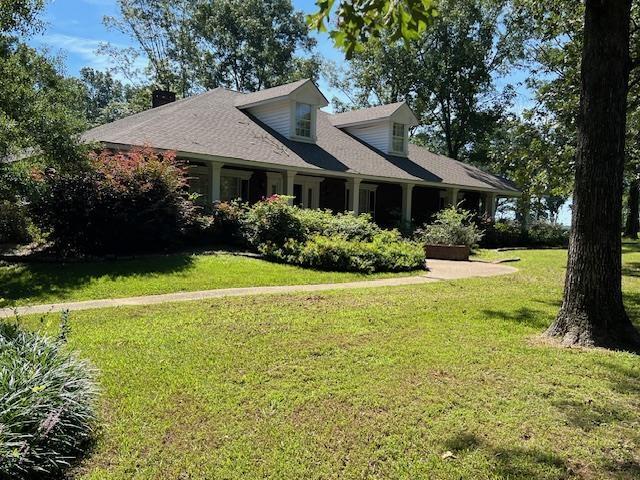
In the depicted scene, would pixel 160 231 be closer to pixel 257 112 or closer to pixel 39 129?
pixel 39 129

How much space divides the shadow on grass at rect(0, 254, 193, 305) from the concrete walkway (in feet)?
2.89

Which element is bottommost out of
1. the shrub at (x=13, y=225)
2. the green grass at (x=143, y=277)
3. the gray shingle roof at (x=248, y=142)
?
the green grass at (x=143, y=277)

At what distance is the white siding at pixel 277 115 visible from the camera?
65.9ft

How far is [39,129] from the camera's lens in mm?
11320

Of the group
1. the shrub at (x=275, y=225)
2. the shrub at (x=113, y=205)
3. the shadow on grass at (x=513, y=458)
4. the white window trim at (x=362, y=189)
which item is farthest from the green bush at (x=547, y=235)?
the shadow on grass at (x=513, y=458)

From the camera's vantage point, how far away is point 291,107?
1997 cm

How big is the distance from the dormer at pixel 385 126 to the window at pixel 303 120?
479 cm

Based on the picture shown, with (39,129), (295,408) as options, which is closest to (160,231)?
(39,129)

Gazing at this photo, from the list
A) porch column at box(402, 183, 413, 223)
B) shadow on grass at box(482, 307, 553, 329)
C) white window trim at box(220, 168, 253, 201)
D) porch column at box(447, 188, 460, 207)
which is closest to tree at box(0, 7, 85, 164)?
white window trim at box(220, 168, 253, 201)

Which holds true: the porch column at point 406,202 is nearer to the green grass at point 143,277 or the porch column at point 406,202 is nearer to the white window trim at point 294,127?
the white window trim at point 294,127

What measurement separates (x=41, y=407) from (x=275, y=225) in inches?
421

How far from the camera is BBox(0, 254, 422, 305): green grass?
8.65m

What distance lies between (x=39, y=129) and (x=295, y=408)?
405 inches

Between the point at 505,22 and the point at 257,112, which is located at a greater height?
the point at 505,22
